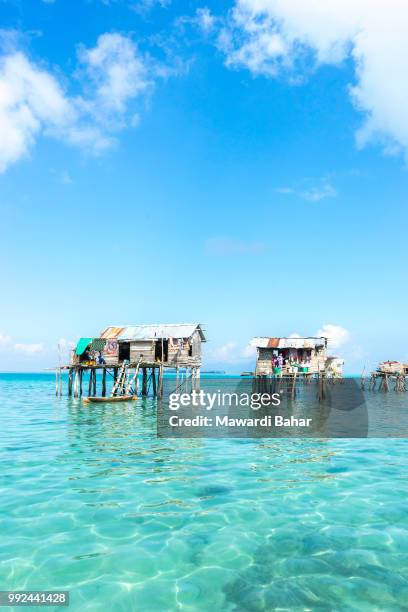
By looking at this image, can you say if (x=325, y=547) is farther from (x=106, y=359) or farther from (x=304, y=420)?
(x=106, y=359)

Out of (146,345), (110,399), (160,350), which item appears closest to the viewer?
(110,399)

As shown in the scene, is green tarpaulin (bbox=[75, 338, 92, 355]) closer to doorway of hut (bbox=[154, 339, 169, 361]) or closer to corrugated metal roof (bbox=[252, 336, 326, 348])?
doorway of hut (bbox=[154, 339, 169, 361])

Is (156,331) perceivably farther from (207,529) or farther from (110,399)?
(207,529)

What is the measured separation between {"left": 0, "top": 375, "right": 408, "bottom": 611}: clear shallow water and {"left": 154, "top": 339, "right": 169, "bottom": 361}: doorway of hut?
2221 centimetres

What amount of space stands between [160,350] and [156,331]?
1.69m

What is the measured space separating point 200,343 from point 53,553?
1321 inches

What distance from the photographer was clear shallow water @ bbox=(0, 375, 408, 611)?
605 centimetres

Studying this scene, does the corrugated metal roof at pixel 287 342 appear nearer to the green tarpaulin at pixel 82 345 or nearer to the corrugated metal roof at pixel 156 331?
the corrugated metal roof at pixel 156 331

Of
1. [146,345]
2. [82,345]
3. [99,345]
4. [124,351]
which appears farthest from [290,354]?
[82,345]

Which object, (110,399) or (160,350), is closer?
(110,399)

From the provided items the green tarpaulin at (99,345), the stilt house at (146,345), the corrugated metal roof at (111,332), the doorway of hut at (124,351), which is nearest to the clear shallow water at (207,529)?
the stilt house at (146,345)

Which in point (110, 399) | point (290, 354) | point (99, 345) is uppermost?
point (99, 345)

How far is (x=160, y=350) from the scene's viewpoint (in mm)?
37375

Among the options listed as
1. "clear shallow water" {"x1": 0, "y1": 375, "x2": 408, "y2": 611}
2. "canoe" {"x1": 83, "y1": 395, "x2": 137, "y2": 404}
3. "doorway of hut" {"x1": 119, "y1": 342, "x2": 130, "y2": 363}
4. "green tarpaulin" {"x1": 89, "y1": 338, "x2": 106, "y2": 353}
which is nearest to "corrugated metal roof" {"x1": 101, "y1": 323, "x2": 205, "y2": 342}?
"green tarpaulin" {"x1": 89, "y1": 338, "x2": 106, "y2": 353}
